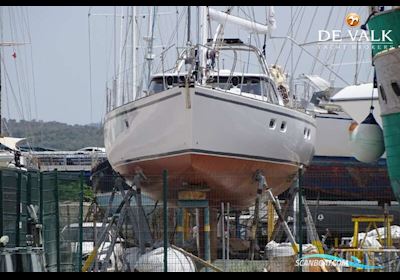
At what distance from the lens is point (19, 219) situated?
552 inches

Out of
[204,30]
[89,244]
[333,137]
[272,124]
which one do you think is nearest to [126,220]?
[89,244]

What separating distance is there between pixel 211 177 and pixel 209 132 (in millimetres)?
875

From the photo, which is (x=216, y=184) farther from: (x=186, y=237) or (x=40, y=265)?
(x=40, y=265)

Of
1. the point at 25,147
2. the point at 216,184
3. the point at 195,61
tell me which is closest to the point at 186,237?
the point at 216,184

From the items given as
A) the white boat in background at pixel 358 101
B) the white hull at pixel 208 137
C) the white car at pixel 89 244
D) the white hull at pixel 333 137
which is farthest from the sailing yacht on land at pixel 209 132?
the white hull at pixel 333 137

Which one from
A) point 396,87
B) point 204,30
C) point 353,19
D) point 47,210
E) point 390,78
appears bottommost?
point 47,210

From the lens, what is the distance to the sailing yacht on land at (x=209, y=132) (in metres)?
16.8

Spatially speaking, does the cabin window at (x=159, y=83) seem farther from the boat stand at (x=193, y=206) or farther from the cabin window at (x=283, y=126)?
the boat stand at (x=193, y=206)

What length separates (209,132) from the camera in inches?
666

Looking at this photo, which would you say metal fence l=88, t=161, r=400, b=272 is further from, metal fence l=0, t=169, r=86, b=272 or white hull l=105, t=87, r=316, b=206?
metal fence l=0, t=169, r=86, b=272

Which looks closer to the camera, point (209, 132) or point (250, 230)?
point (209, 132)

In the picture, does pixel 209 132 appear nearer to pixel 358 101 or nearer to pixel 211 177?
pixel 211 177

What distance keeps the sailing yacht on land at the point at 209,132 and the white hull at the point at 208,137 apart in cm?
2

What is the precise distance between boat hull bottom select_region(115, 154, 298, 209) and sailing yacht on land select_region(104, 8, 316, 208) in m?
0.02
